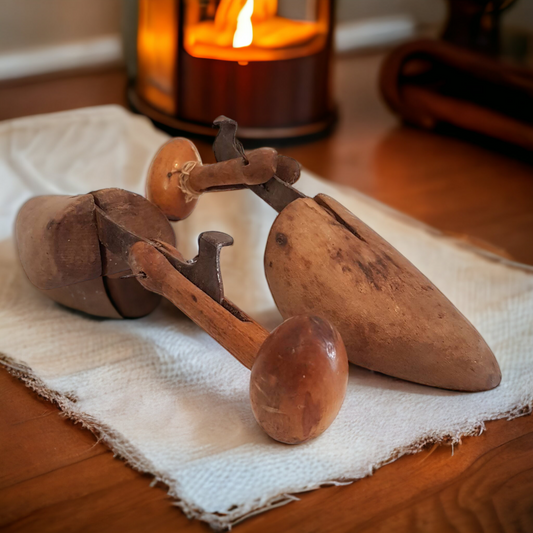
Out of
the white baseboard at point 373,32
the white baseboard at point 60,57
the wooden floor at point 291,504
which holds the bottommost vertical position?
the wooden floor at point 291,504

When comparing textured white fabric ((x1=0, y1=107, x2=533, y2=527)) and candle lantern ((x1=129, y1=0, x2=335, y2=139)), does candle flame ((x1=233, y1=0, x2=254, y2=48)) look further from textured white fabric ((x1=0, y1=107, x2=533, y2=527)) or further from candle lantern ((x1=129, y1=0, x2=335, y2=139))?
textured white fabric ((x1=0, y1=107, x2=533, y2=527))

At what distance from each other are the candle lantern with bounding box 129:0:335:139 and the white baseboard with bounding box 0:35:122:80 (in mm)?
338

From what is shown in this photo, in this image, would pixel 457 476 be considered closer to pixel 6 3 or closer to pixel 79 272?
pixel 79 272

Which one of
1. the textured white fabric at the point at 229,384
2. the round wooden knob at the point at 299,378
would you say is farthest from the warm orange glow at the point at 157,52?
the round wooden knob at the point at 299,378

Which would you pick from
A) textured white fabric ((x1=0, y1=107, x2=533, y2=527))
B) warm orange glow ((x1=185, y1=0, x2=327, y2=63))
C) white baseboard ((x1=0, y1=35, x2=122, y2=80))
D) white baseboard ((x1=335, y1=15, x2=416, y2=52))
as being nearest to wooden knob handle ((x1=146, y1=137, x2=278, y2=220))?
textured white fabric ((x1=0, y1=107, x2=533, y2=527))

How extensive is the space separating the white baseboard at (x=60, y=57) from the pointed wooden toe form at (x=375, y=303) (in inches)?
46.3

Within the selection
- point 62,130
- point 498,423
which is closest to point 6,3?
point 62,130

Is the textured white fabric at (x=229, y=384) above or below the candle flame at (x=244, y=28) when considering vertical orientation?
below

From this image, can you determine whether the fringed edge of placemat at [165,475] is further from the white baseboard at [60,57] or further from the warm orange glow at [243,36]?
the white baseboard at [60,57]

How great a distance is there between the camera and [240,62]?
1259mm

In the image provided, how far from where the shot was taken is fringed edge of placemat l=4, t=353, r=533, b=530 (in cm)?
48

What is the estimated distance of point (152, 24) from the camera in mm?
1312

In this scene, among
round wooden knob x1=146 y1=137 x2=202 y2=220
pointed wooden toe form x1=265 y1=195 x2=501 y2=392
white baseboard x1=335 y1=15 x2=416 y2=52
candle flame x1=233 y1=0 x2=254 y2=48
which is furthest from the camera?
white baseboard x1=335 y1=15 x2=416 y2=52

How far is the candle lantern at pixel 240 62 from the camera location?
1251mm
